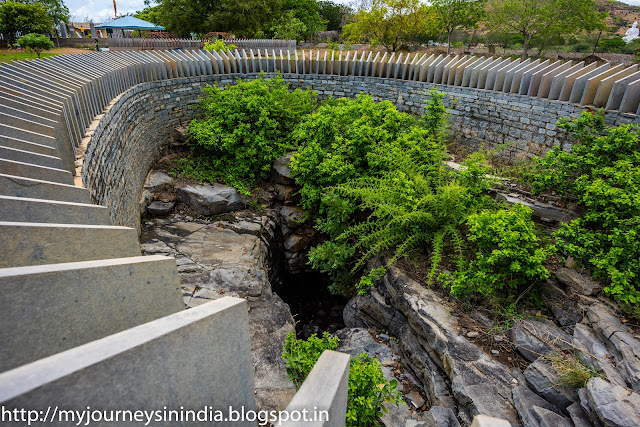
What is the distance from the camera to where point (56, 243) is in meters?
1.81

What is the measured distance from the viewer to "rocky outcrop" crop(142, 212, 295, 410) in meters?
4.15

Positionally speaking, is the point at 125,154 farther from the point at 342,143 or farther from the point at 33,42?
the point at 33,42

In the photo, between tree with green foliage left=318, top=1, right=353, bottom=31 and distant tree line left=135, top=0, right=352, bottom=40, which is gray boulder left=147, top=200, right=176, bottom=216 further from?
tree with green foliage left=318, top=1, right=353, bottom=31

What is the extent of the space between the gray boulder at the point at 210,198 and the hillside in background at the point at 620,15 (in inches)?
1619

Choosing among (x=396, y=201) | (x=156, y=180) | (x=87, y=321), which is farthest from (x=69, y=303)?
(x=156, y=180)

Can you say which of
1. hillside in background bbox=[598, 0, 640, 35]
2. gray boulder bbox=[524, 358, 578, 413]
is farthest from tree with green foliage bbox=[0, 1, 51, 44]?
hillside in background bbox=[598, 0, 640, 35]

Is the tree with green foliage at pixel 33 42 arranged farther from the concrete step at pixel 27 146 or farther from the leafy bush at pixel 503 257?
the leafy bush at pixel 503 257

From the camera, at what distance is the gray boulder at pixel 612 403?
2.73m

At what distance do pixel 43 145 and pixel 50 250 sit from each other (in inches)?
53.0

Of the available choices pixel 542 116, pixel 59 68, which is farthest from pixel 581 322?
pixel 59 68

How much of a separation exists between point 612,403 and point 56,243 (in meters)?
4.07

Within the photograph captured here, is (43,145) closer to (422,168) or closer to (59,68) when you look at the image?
(59,68)

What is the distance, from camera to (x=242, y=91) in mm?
8000

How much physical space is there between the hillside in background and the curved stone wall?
36.7 m
